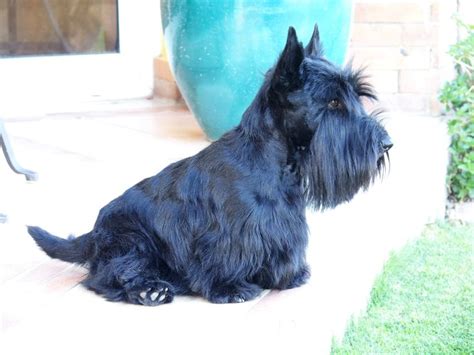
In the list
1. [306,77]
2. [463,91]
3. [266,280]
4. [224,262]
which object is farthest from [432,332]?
[463,91]

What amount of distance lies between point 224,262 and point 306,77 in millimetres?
667

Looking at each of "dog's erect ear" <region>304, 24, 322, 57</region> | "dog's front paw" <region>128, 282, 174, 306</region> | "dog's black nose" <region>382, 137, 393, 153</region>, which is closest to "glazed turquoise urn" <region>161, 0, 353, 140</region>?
"dog's erect ear" <region>304, 24, 322, 57</region>

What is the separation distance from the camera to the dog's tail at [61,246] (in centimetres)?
312

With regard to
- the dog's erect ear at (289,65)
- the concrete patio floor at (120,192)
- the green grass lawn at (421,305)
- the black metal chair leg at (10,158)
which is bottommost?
the green grass lawn at (421,305)

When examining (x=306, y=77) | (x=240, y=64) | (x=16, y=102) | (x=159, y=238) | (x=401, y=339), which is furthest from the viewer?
(x=16, y=102)

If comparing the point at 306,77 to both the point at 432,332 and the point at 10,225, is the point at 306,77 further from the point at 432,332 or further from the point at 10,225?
the point at 10,225

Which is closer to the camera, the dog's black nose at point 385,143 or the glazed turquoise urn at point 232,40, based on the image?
the dog's black nose at point 385,143

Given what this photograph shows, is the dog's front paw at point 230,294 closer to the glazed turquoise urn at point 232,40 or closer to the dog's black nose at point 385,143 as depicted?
the dog's black nose at point 385,143

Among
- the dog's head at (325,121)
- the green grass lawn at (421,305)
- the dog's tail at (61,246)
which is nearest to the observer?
the dog's head at (325,121)

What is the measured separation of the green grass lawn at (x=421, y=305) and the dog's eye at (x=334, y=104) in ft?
3.08

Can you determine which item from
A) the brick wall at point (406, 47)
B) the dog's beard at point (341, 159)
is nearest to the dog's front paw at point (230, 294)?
the dog's beard at point (341, 159)

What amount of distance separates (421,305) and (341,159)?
1222 millimetres

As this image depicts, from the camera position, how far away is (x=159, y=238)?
3.00 metres

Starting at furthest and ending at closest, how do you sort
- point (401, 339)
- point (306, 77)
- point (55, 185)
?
point (55, 185) → point (401, 339) → point (306, 77)
